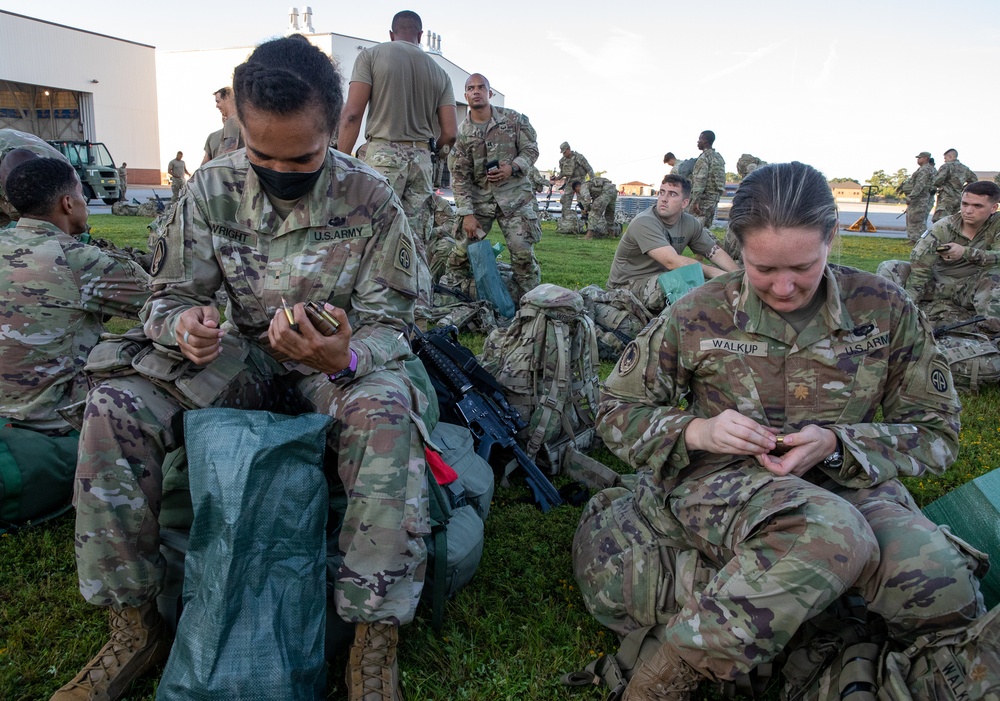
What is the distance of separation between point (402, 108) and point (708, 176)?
1133 centimetres

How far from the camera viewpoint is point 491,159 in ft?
23.3

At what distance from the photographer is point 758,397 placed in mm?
2193

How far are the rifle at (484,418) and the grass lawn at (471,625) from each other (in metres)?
0.11

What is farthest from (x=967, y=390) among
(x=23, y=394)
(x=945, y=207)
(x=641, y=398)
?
(x=945, y=207)

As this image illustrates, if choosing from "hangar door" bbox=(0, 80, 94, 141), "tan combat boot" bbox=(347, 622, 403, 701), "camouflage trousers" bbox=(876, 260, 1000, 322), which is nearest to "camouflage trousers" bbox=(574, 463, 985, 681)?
"tan combat boot" bbox=(347, 622, 403, 701)

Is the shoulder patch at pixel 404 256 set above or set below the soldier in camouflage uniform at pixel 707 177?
below

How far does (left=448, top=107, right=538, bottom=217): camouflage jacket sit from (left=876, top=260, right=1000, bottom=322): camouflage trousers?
3492 millimetres

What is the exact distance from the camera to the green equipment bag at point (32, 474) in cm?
281

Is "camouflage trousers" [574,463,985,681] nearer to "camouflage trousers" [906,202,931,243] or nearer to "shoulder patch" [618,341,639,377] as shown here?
"shoulder patch" [618,341,639,377]

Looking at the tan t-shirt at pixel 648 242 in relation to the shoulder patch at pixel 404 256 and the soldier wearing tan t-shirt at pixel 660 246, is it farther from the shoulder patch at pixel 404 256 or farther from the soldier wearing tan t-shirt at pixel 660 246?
the shoulder patch at pixel 404 256

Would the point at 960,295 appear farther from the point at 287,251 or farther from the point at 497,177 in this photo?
the point at 287,251

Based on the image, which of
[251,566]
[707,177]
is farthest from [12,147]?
[707,177]

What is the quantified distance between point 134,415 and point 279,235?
0.76m

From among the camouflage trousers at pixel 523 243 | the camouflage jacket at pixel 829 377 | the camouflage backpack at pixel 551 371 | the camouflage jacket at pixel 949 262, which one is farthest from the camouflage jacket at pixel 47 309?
the camouflage jacket at pixel 949 262
